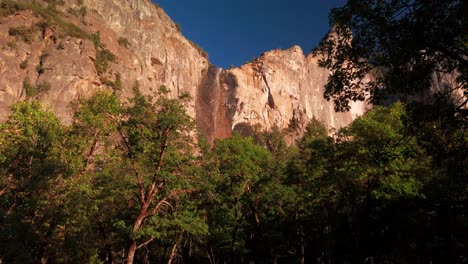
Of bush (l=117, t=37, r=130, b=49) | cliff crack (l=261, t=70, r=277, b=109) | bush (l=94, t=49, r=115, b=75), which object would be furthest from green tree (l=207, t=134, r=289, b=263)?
cliff crack (l=261, t=70, r=277, b=109)

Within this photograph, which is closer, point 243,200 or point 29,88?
point 243,200

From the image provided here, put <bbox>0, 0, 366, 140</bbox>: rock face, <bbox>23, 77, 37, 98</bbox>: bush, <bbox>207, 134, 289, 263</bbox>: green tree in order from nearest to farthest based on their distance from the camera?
<bbox>207, 134, 289, 263</bbox>: green tree
<bbox>23, 77, 37, 98</bbox>: bush
<bbox>0, 0, 366, 140</bbox>: rock face

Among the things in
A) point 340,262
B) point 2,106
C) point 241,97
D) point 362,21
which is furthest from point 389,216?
point 241,97

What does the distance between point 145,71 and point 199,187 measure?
54.9 m

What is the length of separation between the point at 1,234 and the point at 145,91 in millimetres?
50966

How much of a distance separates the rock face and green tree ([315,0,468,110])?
39.2m

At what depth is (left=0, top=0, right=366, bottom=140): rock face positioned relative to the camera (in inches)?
1788

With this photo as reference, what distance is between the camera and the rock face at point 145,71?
45.4 meters

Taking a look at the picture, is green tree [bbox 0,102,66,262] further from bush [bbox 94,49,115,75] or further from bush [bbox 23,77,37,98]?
bush [bbox 94,49,115,75]

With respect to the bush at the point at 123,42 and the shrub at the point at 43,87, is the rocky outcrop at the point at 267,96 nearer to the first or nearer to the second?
the bush at the point at 123,42

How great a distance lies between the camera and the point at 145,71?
64750 millimetres

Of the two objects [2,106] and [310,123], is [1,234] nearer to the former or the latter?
[2,106]

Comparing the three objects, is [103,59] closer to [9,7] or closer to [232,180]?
[9,7]

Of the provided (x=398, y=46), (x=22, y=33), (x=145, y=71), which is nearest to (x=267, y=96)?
(x=145, y=71)
